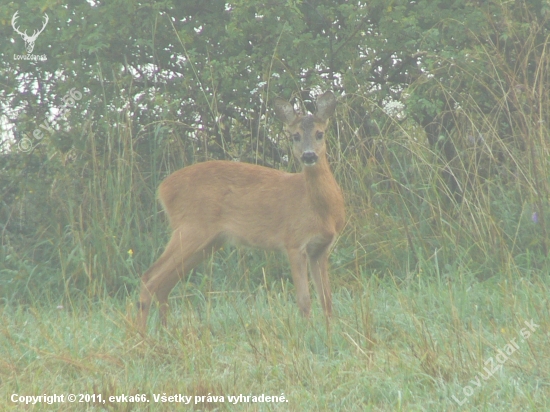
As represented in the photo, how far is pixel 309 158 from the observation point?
5.50 meters

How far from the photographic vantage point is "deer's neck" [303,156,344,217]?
5.64 meters

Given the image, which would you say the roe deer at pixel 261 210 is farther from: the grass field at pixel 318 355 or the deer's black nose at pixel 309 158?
the grass field at pixel 318 355

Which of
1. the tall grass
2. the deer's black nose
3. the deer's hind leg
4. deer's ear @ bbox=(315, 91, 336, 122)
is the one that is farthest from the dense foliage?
the deer's black nose

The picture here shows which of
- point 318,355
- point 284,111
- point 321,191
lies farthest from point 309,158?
point 318,355

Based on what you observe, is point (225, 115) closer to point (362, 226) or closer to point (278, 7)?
point (278, 7)

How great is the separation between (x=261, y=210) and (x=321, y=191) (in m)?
0.47

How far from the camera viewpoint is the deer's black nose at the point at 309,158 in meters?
5.50

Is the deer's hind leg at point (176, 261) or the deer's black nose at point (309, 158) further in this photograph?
the deer's hind leg at point (176, 261)

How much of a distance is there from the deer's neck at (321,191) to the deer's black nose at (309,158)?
163 millimetres

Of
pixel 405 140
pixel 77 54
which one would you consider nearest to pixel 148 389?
pixel 405 140

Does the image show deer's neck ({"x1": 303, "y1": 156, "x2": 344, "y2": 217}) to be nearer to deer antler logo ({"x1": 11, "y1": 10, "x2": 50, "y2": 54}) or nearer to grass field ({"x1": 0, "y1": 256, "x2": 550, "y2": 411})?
grass field ({"x1": 0, "y1": 256, "x2": 550, "y2": 411})

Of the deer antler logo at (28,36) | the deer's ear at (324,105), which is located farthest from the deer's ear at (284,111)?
the deer antler logo at (28,36)

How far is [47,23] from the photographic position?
6980mm

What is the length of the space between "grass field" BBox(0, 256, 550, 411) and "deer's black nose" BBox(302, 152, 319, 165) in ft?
2.89
